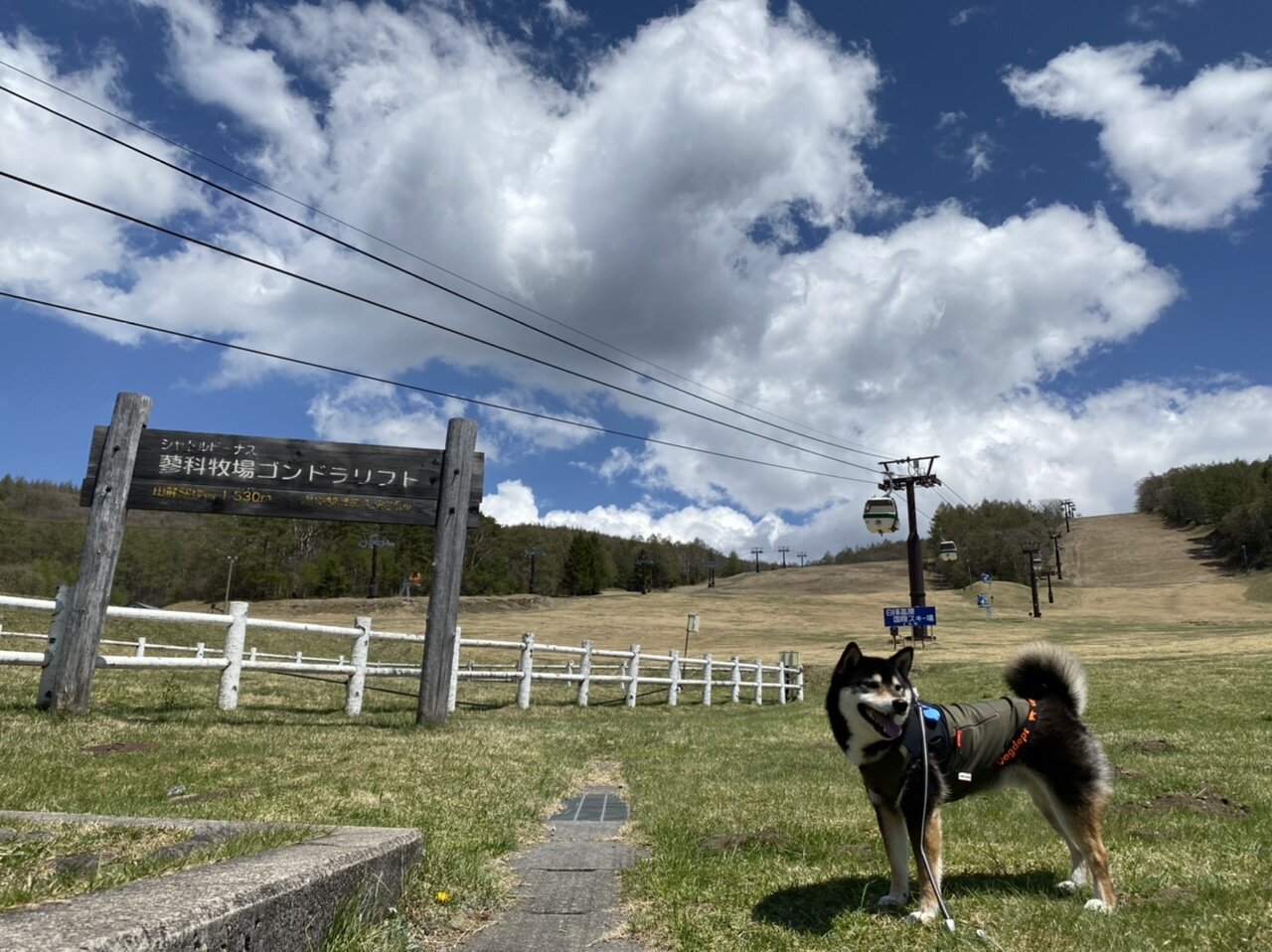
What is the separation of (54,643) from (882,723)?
32.3ft

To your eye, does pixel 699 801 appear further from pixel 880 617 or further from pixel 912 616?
pixel 880 617

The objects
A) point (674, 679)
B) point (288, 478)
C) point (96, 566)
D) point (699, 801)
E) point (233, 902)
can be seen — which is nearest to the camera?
point (233, 902)

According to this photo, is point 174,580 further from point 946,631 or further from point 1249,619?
point 1249,619

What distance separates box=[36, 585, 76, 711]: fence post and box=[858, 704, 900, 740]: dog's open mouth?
31.3ft

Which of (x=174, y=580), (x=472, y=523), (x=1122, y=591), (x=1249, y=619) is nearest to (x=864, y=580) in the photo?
(x=1122, y=591)

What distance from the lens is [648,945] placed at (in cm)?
359

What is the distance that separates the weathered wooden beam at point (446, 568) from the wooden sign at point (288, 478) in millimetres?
141

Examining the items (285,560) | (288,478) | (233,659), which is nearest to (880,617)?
(288,478)

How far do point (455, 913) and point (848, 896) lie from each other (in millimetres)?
2041

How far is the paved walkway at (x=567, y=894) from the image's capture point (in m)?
3.63

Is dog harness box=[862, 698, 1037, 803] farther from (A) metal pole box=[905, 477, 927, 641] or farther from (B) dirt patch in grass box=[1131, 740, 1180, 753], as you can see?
(A) metal pole box=[905, 477, 927, 641]

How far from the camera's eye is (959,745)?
3.94m

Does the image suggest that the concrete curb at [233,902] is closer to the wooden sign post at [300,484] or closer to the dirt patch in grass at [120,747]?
the dirt patch in grass at [120,747]

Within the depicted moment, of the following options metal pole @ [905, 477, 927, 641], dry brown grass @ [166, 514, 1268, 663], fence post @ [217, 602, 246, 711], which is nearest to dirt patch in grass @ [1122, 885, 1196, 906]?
fence post @ [217, 602, 246, 711]
